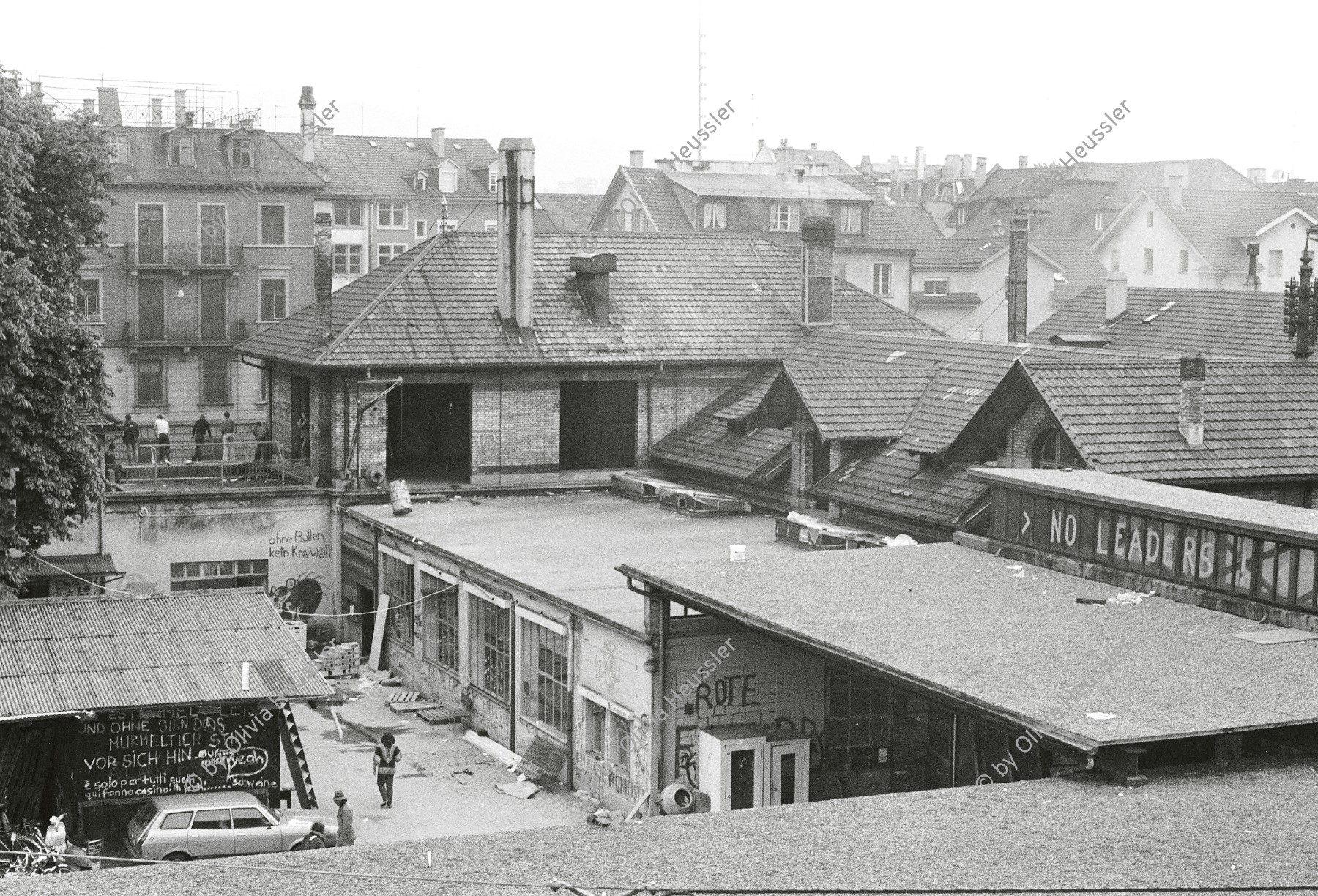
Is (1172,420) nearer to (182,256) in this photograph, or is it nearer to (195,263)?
(195,263)

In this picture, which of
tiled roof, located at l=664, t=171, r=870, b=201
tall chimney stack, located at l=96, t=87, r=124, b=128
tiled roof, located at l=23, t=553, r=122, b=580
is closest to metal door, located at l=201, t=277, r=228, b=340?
tall chimney stack, located at l=96, t=87, r=124, b=128

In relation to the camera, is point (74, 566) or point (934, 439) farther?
point (74, 566)

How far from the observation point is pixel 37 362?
2725 cm

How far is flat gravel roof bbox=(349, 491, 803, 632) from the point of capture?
2703 cm

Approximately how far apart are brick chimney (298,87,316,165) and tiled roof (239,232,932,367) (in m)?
34.5

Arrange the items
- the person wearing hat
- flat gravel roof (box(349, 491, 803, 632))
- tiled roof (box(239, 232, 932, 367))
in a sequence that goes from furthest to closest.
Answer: tiled roof (box(239, 232, 932, 367)), flat gravel roof (box(349, 491, 803, 632)), the person wearing hat

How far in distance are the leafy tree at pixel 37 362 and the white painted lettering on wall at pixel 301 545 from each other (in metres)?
6.83

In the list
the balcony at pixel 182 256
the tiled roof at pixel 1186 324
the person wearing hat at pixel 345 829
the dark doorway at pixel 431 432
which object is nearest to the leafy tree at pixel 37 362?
the person wearing hat at pixel 345 829

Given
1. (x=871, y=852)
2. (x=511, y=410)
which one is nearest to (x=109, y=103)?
(x=511, y=410)

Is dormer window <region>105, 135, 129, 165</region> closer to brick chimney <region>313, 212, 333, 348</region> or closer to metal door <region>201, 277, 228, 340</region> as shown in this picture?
metal door <region>201, 277, 228, 340</region>

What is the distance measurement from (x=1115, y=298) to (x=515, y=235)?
1723 cm

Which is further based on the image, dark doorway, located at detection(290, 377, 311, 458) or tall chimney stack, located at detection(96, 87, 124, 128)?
tall chimney stack, located at detection(96, 87, 124, 128)

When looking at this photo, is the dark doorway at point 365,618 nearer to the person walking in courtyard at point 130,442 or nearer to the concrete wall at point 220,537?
the concrete wall at point 220,537

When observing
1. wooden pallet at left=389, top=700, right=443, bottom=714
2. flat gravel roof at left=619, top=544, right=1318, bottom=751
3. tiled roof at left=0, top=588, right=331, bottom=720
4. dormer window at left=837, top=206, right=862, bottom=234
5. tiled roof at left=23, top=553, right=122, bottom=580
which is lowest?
wooden pallet at left=389, top=700, right=443, bottom=714
